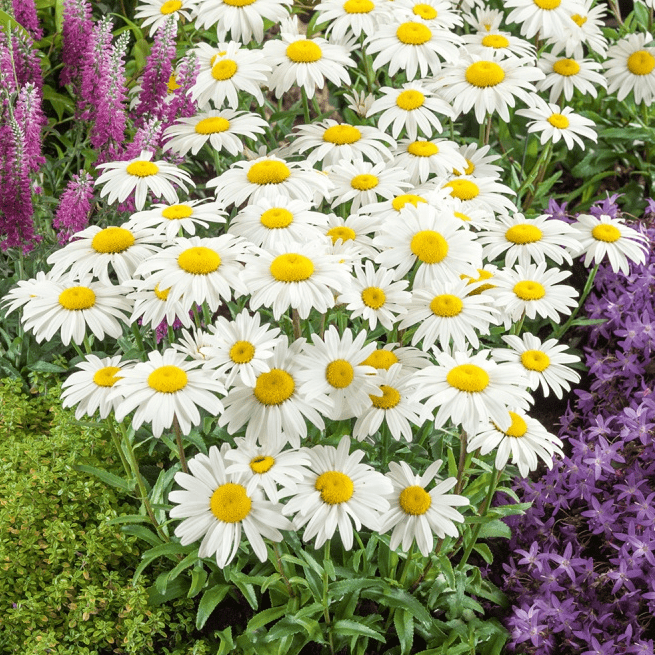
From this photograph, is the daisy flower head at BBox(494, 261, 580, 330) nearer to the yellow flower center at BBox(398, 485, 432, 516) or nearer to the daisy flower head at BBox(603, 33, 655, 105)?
the yellow flower center at BBox(398, 485, 432, 516)

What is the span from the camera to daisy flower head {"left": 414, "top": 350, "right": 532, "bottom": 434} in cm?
192

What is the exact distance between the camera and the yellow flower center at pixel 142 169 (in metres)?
2.67

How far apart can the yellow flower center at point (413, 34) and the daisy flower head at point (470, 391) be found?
5.53ft

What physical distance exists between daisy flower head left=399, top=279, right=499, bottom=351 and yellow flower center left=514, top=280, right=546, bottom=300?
0.89 feet

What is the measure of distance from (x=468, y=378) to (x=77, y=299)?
107 centimetres

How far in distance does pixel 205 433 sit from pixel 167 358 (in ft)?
2.05

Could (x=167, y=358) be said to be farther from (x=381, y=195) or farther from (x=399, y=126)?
(x=399, y=126)

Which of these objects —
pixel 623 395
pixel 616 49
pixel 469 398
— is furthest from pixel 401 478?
pixel 616 49

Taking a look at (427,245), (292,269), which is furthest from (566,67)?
(292,269)

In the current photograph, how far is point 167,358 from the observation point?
204 centimetres

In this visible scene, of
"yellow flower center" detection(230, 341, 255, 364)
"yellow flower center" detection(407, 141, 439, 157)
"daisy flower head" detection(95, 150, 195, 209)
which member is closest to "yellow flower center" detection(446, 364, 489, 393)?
"yellow flower center" detection(230, 341, 255, 364)

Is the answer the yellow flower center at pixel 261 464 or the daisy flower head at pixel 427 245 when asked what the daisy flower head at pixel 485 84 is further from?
the yellow flower center at pixel 261 464

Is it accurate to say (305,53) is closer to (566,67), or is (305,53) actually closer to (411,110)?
(411,110)

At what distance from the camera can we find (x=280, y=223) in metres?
2.32
